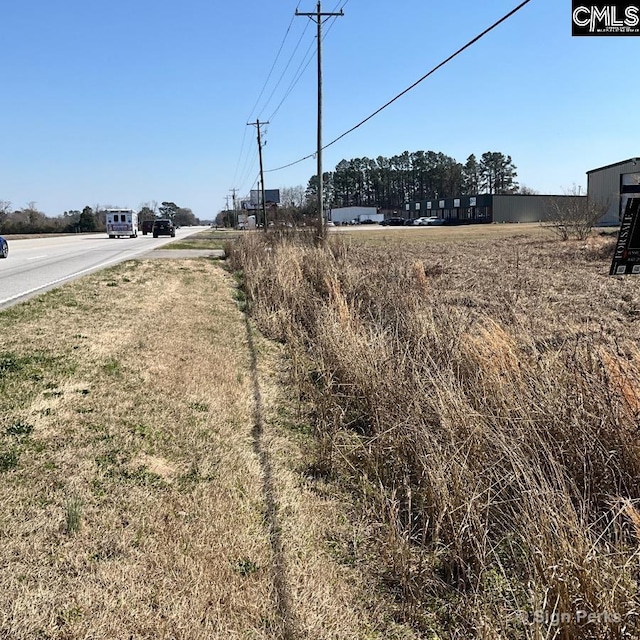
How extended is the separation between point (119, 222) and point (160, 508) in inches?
2076

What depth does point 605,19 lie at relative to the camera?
453 cm

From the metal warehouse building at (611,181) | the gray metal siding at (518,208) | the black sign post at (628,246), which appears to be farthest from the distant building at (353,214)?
the black sign post at (628,246)

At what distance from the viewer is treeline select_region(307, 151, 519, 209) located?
127m

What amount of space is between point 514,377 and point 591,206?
27.6 meters

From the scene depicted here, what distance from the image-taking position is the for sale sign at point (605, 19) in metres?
4.49

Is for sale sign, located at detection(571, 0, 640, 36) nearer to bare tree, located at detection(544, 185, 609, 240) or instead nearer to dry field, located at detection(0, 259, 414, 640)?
dry field, located at detection(0, 259, 414, 640)

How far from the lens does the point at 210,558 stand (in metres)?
3.12

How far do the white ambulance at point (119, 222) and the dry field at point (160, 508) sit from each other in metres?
48.1

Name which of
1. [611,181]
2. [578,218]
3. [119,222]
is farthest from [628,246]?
[611,181]

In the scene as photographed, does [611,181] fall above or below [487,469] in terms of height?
above

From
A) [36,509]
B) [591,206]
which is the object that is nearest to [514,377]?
[36,509]

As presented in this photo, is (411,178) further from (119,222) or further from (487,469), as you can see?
(487,469)

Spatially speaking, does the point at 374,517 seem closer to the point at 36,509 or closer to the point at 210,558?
the point at 210,558

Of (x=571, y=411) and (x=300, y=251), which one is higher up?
(x=300, y=251)
